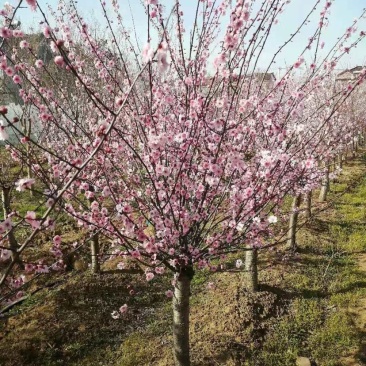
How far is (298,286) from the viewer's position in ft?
26.3

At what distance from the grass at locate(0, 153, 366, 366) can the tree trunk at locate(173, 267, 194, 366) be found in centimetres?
104

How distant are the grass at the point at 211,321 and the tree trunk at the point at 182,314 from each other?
1043 millimetres

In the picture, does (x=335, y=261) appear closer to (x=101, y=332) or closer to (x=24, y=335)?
(x=101, y=332)

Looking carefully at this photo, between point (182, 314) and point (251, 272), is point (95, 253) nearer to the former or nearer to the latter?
point (251, 272)

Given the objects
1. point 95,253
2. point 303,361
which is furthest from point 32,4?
point 303,361

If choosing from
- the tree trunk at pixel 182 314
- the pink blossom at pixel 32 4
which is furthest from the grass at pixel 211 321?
the pink blossom at pixel 32 4

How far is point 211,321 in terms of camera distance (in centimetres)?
679

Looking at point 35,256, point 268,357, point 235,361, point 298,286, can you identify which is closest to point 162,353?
point 235,361

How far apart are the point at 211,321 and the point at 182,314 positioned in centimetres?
238

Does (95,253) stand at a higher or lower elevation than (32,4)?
lower

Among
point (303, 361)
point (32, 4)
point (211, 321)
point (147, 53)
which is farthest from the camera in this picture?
point (211, 321)

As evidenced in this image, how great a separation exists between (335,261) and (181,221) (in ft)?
22.5

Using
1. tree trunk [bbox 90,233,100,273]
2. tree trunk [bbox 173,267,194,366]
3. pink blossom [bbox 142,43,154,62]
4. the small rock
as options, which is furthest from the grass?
pink blossom [bbox 142,43,154,62]

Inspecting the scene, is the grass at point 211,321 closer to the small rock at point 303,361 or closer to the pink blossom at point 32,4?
the small rock at point 303,361
